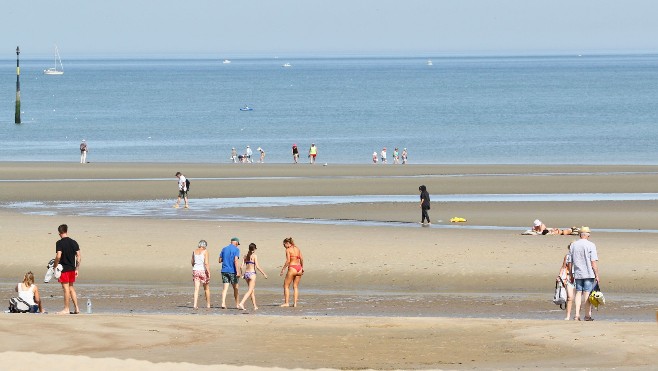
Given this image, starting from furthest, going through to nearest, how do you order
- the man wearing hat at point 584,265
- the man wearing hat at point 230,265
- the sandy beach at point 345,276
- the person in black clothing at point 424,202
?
the person in black clothing at point 424,202
the man wearing hat at point 230,265
the man wearing hat at point 584,265
the sandy beach at point 345,276

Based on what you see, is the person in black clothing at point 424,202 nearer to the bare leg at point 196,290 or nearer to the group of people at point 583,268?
the bare leg at point 196,290

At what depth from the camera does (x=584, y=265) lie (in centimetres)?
1911

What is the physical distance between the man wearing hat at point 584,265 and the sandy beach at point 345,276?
0.69 meters

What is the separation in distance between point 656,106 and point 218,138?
5976cm

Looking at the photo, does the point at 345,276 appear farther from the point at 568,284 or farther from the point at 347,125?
the point at 347,125

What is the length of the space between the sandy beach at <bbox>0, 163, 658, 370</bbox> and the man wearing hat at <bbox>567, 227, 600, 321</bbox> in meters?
0.69

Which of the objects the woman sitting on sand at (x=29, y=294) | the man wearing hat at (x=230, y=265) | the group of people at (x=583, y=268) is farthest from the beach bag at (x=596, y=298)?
the woman sitting on sand at (x=29, y=294)

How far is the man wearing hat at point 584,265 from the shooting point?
19000 millimetres

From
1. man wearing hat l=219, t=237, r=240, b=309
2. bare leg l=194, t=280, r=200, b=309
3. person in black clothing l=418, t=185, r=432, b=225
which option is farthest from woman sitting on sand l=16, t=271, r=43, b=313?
person in black clothing l=418, t=185, r=432, b=225

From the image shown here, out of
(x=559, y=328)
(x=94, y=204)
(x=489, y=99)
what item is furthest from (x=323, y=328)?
(x=489, y=99)

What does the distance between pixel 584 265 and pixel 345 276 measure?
745cm

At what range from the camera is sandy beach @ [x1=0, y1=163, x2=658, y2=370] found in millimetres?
16125

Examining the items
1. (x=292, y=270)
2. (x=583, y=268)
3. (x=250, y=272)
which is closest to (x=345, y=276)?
(x=292, y=270)

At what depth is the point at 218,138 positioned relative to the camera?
8881 cm
